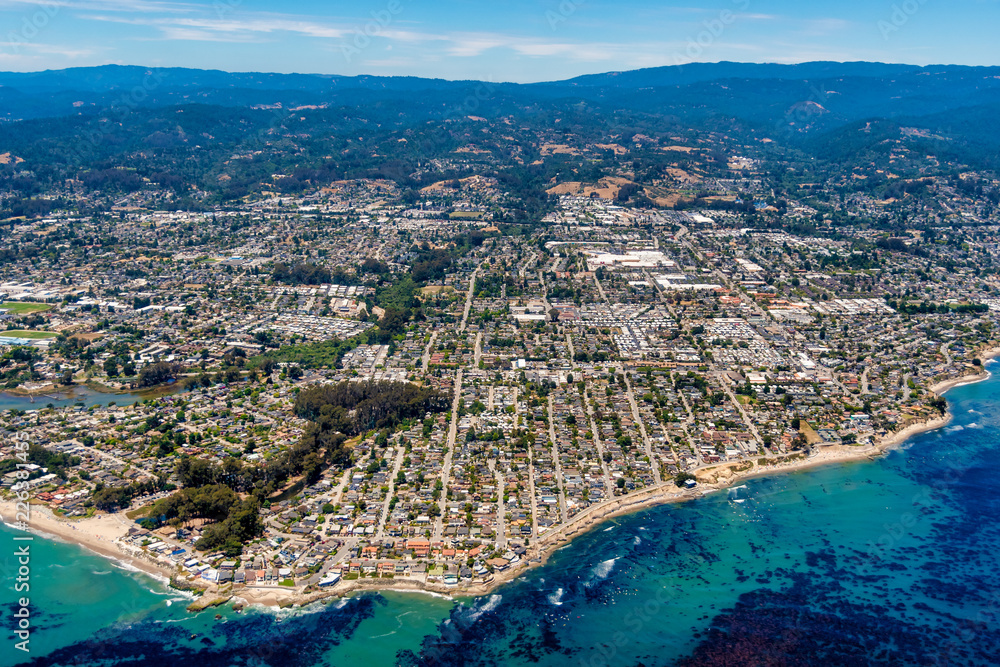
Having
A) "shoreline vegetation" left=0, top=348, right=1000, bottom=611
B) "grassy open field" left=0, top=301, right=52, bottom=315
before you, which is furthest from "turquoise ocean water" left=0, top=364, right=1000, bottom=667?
"grassy open field" left=0, top=301, right=52, bottom=315

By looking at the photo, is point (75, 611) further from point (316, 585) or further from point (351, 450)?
point (351, 450)

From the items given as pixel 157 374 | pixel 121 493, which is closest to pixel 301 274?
pixel 157 374

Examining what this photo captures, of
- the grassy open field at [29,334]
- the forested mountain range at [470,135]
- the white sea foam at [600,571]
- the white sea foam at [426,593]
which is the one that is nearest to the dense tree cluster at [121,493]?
the white sea foam at [426,593]

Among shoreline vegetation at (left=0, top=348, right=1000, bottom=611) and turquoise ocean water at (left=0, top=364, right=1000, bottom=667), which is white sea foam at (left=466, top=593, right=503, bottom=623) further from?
shoreline vegetation at (left=0, top=348, right=1000, bottom=611)

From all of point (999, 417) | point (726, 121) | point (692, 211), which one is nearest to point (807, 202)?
point (692, 211)

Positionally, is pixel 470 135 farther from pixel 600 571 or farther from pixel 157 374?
pixel 600 571
